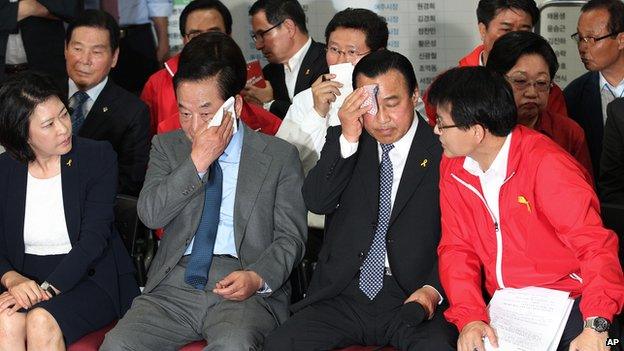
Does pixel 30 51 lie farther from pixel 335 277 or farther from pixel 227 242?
pixel 335 277

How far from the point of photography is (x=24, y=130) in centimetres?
397

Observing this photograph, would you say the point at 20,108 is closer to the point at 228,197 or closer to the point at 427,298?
the point at 228,197

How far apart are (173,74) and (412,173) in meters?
1.87

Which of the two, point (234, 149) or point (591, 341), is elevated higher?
point (234, 149)

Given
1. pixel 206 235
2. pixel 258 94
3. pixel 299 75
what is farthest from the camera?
pixel 299 75

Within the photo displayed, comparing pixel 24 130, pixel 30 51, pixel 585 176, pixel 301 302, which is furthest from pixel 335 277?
pixel 30 51

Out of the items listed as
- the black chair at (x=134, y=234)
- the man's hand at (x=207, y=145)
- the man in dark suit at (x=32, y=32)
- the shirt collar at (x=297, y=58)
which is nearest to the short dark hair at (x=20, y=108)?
the black chair at (x=134, y=234)

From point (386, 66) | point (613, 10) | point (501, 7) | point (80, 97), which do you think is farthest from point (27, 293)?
point (613, 10)

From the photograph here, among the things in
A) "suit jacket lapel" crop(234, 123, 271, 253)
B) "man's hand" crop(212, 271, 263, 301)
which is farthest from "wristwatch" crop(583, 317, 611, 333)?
"suit jacket lapel" crop(234, 123, 271, 253)

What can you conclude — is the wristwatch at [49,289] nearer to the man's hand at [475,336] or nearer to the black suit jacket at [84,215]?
the black suit jacket at [84,215]

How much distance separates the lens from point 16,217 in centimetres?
399

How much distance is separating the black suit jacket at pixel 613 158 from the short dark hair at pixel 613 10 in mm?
857

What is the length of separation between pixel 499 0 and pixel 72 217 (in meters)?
2.44

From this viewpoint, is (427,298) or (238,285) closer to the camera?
(427,298)
